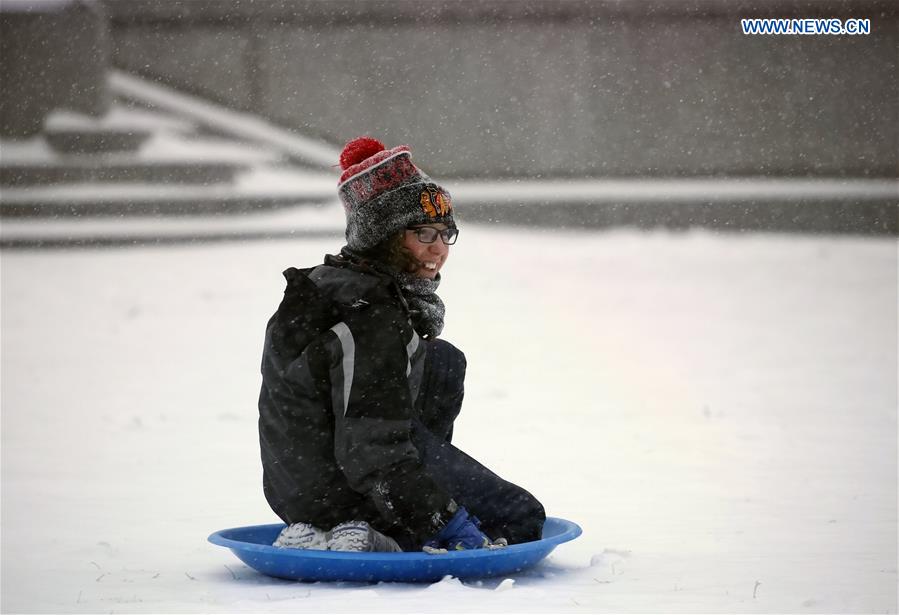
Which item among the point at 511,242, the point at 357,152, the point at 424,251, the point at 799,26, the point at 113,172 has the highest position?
the point at 799,26

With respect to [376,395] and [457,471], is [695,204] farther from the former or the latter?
[376,395]

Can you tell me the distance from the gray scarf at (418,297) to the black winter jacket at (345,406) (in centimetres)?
4

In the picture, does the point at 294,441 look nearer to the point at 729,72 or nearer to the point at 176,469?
the point at 176,469

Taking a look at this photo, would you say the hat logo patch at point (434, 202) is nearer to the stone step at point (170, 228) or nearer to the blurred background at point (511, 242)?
the blurred background at point (511, 242)

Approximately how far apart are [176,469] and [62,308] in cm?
526

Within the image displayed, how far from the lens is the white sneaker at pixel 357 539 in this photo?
2.82 m

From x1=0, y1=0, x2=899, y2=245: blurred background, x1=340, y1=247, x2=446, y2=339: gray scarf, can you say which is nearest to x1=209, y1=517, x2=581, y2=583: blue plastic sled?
x1=340, y1=247, x2=446, y2=339: gray scarf

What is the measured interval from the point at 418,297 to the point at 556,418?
332 cm

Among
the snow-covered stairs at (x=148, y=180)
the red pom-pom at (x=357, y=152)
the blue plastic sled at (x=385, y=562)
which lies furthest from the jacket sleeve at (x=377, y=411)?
the snow-covered stairs at (x=148, y=180)

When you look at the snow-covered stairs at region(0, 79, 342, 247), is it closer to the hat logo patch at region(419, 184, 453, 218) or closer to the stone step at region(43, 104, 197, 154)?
the stone step at region(43, 104, 197, 154)

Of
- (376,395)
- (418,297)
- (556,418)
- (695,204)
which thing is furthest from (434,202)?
(695,204)

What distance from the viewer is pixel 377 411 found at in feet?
8.79

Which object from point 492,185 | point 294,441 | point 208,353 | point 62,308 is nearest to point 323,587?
point 294,441

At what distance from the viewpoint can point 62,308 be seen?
9.60 meters
